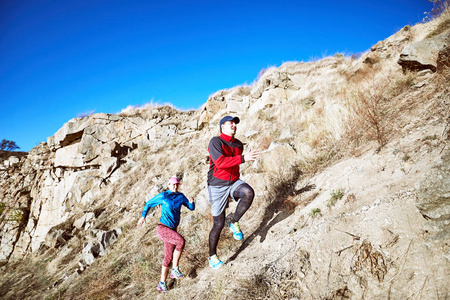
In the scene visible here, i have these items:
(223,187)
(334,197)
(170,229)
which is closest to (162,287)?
(170,229)

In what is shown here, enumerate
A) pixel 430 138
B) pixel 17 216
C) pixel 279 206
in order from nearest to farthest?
pixel 430 138 → pixel 279 206 → pixel 17 216

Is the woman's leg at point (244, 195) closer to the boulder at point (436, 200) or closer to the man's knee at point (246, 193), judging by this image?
the man's knee at point (246, 193)

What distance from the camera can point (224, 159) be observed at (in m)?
2.92

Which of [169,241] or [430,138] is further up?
[169,241]

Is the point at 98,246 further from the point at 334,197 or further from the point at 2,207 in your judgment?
the point at 2,207

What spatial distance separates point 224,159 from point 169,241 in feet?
5.34

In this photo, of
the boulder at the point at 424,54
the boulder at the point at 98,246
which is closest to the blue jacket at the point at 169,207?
the boulder at the point at 98,246

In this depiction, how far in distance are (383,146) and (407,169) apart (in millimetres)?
980

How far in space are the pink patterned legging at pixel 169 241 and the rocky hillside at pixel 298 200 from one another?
1.84ft

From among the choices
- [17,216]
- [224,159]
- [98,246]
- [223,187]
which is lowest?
[223,187]

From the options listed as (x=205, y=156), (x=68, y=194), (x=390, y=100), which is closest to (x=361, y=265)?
(x=390, y=100)

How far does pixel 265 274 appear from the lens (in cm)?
257

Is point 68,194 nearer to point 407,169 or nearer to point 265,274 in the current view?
point 265,274

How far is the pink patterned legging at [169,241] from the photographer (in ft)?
10.7
